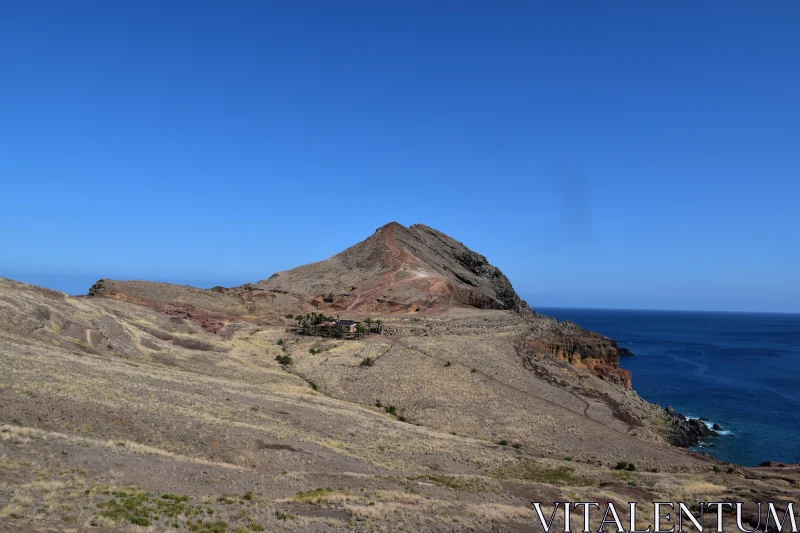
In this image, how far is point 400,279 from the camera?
3893 inches

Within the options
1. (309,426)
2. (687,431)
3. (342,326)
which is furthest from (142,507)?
(687,431)

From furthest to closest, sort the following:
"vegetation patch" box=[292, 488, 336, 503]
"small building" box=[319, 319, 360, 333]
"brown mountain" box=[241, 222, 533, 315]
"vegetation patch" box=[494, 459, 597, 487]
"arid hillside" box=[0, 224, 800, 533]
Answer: "brown mountain" box=[241, 222, 533, 315], "small building" box=[319, 319, 360, 333], "vegetation patch" box=[494, 459, 597, 487], "vegetation patch" box=[292, 488, 336, 503], "arid hillside" box=[0, 224, 800, 533]

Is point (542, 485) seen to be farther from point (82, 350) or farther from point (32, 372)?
point (82, 350)

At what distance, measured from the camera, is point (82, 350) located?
38656 mm

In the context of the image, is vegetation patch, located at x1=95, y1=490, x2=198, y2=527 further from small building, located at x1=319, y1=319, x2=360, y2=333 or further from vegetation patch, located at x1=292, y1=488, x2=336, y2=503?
small building, located at x1=319, y1=319, x2=360, y2=333

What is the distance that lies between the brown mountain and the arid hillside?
50.4ft

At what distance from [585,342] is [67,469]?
208 feet

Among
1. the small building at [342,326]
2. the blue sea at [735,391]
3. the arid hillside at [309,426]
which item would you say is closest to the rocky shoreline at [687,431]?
the arid hillside at [309,426]

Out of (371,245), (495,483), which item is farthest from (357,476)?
(371,245)

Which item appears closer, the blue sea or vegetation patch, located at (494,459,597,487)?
vegetation patch, located at (494,459,597,487)

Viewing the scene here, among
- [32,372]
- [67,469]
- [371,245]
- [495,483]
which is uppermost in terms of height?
[371,245]

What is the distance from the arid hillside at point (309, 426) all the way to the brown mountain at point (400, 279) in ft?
50.4

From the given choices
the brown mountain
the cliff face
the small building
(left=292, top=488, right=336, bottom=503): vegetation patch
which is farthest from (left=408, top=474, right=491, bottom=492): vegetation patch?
the brown mountain

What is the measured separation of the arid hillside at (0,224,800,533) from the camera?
17359 mm
